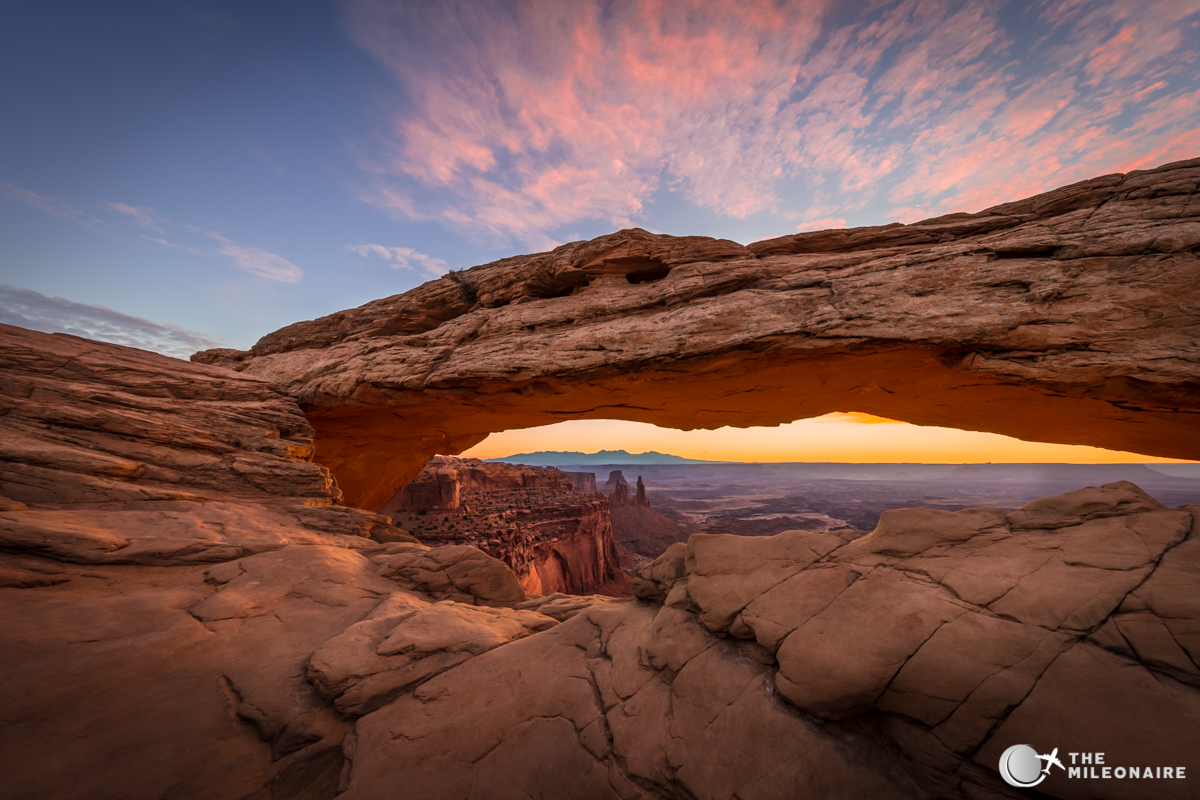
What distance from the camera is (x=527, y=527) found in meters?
32.7

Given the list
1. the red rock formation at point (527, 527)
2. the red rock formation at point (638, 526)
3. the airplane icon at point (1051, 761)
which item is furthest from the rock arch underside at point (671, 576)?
the red rock formation at point (638, 526)

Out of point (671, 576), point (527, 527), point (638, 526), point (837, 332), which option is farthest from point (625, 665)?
point (638, 526)

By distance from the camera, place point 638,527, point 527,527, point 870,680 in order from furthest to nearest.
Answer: point 638,527, point 527,527, point 870,680

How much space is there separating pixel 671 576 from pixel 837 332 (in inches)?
233

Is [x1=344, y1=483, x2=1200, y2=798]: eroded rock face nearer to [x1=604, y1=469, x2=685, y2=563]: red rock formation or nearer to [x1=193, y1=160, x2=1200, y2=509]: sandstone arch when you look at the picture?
[x1=193, y1=160, x2=1200, y2=509]: sandstone arch

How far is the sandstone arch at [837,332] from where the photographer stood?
251 inches

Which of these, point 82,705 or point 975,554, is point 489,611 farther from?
point 975,554

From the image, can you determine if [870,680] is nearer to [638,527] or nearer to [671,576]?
[671,576]

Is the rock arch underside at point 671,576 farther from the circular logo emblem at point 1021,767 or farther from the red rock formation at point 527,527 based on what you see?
the red rock formation at point 527,527

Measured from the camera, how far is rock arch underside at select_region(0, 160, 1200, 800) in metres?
3.32

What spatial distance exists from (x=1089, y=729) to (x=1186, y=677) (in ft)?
2.86

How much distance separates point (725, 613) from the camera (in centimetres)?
488


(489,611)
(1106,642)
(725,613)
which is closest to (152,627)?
(489,611)

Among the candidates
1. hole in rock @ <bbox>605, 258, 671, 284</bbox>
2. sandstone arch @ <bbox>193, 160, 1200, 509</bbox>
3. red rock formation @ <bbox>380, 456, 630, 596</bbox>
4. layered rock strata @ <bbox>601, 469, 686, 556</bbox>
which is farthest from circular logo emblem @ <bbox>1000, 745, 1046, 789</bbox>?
layered rock strata @ <bbox>601, 469, 686, 556</bbox>
